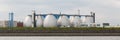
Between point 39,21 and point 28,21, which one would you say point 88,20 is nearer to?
point 39,21

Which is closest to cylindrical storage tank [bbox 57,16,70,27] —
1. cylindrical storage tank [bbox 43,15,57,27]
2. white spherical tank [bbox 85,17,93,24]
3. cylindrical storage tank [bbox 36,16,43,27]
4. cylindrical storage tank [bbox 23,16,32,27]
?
cylindrical storage tank [bbox 43,15,57,27]

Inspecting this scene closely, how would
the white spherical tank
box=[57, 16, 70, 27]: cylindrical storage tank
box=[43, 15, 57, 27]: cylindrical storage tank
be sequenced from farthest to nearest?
the white spherical tank
box=[57, 16, 70, 27]: cylindrical storage tank
box=[43, 15, 57, 27]: cylindrical storage tank

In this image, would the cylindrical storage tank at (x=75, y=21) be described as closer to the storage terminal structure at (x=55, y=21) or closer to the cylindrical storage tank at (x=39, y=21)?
the storage terminal structure at (x=55, y=21)

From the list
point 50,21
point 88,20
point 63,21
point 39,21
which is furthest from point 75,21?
point 39,21

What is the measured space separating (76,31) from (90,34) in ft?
8.56

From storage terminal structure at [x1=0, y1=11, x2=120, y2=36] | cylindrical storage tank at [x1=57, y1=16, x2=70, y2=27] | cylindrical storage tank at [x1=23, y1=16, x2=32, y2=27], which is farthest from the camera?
cylindrical storage tank at [x1=23, y1=16, x2=32, y2=27]

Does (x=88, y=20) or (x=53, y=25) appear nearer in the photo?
(x=53, y=25)

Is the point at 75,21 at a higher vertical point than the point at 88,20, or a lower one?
lower

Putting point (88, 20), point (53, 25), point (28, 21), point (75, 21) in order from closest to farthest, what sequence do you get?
point (53, 25) → point (75, 21) → point (28, 21) → point (88, 20)

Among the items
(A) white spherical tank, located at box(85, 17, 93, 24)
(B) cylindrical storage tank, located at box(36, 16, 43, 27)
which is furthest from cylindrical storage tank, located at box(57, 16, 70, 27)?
(A) white spherical tank, located at box(85, 17, 93, 24)

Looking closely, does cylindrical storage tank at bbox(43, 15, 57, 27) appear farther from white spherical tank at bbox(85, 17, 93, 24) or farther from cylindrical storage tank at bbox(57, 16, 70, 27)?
white spherical tank at bbox(85, 17, 93, 24)

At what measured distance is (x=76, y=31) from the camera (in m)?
47.5

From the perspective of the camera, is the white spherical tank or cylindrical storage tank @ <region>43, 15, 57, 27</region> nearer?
cylindrical storage tank @ <region>43, 15, 57, 27</region>

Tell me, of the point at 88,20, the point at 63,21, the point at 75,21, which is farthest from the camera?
the point at 88,20
